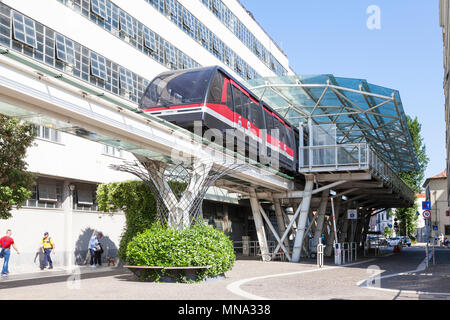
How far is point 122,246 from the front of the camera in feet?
59.4

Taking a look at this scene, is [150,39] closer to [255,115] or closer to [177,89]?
[255,115]

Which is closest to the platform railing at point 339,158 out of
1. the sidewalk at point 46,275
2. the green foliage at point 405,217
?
the sidewalk at point 46,275

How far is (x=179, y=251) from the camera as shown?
1305cm

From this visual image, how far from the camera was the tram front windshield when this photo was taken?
15.9 metres

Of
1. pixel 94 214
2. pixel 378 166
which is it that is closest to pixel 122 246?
pixel 94 214

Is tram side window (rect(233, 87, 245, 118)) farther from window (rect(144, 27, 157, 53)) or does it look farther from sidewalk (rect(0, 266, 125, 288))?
window (rect(144, 27, 157, 53))

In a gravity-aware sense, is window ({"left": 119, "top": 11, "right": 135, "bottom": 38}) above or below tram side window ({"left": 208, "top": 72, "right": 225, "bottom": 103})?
above

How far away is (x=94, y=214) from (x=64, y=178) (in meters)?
3.03

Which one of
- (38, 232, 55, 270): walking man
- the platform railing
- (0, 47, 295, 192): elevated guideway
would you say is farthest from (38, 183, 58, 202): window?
the platform railing

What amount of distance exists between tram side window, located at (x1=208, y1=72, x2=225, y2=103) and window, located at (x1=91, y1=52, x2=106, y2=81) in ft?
25.1

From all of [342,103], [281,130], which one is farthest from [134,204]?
[342,103]

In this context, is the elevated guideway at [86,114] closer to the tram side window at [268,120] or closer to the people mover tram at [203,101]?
the people mover tram at [203,101]

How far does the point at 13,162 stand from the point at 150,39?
1495 cm

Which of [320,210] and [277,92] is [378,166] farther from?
[277,92]
